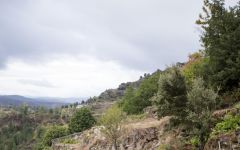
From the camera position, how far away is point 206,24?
3634 centimetres

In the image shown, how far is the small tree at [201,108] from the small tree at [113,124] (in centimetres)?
1358

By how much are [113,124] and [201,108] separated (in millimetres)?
14479

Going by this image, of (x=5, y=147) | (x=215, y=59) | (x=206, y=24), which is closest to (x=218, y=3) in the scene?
(x=206, y=24)

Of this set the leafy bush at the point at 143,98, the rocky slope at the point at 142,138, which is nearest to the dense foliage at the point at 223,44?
the rocky slope at the point at 142,138

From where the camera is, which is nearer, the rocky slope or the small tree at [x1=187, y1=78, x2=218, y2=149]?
the small tree at [x1=187, y1=78, x2=218, y2=149]

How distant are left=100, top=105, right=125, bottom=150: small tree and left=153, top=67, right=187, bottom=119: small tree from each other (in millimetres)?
9633

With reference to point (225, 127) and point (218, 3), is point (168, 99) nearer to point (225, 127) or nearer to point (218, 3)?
point (225, 127)

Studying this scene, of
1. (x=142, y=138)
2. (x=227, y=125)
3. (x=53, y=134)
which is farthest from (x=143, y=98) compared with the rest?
(x=227, y=125)

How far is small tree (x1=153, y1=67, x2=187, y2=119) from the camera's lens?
2555cm

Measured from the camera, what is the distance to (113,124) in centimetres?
3603

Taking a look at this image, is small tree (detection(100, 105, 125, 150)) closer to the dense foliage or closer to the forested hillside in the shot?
the forested hillside

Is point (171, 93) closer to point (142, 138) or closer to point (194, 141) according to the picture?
point (194, 141)

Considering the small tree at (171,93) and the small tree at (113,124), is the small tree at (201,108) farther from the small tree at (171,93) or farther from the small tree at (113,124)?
the small tree at (113,124)

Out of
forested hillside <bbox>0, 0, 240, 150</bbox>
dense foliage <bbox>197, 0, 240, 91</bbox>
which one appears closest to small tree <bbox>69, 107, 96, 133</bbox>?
forested hillside <bbox>0, 0, 240, 150</bbox>
